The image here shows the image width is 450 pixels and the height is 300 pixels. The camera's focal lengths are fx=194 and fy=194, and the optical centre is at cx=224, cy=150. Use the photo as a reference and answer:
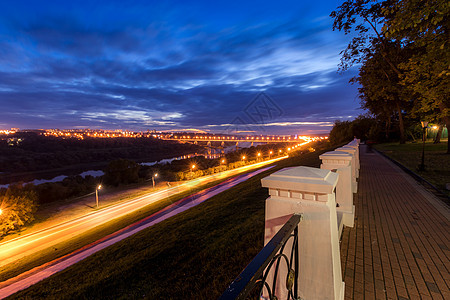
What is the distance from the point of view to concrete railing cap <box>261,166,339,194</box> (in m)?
1.83

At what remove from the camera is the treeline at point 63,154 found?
75.1 meters

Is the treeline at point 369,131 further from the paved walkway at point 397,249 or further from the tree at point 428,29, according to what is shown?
the paved walkway at point 397,249

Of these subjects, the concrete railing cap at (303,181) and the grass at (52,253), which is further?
the grass at (52,253)

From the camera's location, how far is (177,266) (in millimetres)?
4469

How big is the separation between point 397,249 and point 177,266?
4.64 metres

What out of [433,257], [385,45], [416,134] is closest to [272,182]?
[433,257]

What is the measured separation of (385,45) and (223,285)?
21.4m

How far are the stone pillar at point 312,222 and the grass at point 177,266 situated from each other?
6.21 ft

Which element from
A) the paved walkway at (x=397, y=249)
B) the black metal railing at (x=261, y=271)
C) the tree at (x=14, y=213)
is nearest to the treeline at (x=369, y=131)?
the paved walkway at (x=397, y=249)

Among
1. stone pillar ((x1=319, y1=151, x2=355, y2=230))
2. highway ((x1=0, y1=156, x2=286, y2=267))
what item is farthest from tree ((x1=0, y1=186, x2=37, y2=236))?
stone pillar ((x1=319, y1=151, x2=355, y2=230))

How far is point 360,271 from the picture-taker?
3.28 metres

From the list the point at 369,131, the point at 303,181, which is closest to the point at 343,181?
the point at 303,181

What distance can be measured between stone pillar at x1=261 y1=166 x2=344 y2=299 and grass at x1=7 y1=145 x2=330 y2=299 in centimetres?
189

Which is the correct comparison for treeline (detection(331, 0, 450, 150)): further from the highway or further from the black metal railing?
the highway
